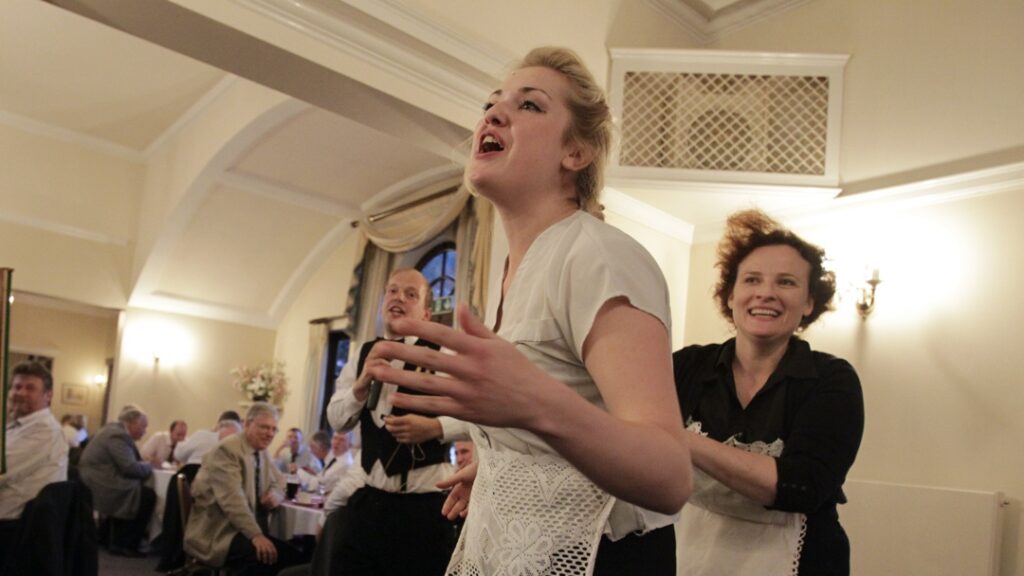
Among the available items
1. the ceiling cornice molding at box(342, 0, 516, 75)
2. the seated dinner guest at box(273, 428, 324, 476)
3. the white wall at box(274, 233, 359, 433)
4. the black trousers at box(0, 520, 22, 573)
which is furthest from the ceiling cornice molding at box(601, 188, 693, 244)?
the white wall at box(274, 233, 359, 433)

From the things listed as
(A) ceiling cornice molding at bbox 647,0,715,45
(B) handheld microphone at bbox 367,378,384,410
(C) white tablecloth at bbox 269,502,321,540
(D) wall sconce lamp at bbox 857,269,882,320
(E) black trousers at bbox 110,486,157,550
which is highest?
(A) ceiling cornice molding at bbox 647,0,715,45

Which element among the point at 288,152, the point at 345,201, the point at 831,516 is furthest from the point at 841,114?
the point at 345,201

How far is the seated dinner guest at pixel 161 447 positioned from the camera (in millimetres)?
7773

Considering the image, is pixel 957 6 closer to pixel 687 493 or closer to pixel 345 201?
pixel 687 493

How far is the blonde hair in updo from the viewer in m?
1.11

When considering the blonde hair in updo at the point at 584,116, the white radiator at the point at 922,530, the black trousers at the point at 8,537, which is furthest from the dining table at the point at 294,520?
the blonde hair in updo at the point at 584,116

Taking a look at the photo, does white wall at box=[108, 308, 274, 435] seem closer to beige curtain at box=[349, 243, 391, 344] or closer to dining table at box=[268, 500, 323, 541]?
beige curtain at box=[349, 243, 391, 344]

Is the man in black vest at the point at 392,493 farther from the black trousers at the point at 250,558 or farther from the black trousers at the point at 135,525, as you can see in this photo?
the black trousers at the point at 135,525

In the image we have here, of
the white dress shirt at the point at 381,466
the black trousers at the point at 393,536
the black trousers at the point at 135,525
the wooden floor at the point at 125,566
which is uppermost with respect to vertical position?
the white dress shirt at the point at 381,466

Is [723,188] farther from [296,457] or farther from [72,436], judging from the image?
[72,436]

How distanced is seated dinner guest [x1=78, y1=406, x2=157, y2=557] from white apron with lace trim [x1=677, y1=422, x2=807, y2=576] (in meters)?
6.02

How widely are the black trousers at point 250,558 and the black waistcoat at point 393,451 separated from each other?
6.48 feet

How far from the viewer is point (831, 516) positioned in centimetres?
148

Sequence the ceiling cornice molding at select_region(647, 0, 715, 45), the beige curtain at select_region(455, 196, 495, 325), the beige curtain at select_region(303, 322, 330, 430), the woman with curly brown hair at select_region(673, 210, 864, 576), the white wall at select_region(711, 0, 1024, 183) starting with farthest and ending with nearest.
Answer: the beige curtain at select_region(303, 322, 330, 430) → the beige curtain at select_region(455, 196, 495, 325) → the ceiling cornice molding at select_region(647, 0, 715, 45) → the white wall at select_region(711, 0, 1024, 183) → the woman with curly brown hair at select_region(673, 210, 864, 576)
